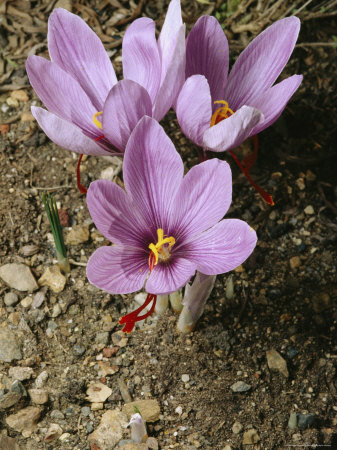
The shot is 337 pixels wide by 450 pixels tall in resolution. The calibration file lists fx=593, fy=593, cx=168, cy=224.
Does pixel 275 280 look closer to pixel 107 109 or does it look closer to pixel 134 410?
pixel 134 410

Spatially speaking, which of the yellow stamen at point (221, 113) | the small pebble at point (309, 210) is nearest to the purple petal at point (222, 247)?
the yellow stamen at point (221, 113)

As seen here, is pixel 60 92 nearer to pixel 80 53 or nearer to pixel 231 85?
pixel 80 53

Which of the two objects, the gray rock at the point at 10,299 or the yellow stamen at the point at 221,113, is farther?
the gray rock at the point at 10,299

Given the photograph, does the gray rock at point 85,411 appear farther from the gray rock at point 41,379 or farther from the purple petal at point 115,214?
the purple petal at point 115,214

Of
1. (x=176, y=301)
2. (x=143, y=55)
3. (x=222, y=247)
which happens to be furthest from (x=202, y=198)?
(x=176, y=301)

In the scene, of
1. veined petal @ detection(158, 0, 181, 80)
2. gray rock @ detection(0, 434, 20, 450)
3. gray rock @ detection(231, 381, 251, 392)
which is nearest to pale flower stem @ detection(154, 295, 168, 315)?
gray rock @ detection(231, 381, 251, 392)

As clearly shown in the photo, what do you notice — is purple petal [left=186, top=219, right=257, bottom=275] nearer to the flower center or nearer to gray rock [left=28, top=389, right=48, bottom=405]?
the flower center
